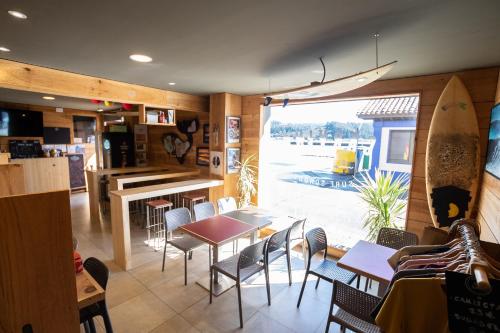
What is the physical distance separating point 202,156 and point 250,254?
9.47ft

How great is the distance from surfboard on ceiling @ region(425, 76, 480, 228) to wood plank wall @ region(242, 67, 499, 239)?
0.36ft

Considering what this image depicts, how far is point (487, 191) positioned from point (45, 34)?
142 inches

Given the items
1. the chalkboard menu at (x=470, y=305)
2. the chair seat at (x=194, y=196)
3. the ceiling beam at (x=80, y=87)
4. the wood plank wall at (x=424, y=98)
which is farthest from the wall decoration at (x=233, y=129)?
the chalkboard menu at (x=470, y=305)

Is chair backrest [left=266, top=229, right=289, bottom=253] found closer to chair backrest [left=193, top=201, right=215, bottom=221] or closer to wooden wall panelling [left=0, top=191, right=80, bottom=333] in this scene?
chair backrest [left=193, top=201, right=215, bottom=221]

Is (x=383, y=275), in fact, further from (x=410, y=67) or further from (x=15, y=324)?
(x=15, y=324)

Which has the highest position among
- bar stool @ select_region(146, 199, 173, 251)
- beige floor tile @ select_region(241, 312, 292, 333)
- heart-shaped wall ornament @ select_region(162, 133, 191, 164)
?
heart-shaped wall ornament @ select_region(162, 133, 191, 164)

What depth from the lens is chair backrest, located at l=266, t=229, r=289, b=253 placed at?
2.42m

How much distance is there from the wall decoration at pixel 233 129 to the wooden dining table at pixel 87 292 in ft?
9.56

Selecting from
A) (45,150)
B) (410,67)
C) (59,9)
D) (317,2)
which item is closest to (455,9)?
(317,2)

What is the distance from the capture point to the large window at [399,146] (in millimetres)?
3141

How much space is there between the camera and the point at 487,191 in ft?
6.48

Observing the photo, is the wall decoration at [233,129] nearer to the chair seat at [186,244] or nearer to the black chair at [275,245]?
the chair seat at [186,244]

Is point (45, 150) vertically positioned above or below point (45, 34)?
below

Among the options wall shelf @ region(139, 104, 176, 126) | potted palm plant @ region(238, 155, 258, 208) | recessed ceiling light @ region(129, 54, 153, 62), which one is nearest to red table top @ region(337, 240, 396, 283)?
potted palm plant @ region(238, 155, 258, 208)
